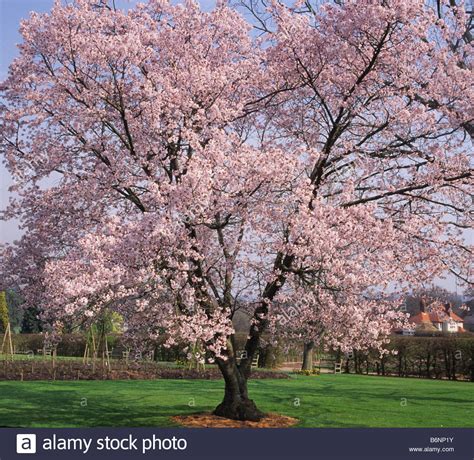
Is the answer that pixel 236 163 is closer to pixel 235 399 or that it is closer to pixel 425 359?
pixel 235 399

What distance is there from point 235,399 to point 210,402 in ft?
11.4

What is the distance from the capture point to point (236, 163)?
1106cm

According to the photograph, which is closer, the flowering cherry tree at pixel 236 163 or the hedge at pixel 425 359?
the flowering cherry tree at pixel 236 163

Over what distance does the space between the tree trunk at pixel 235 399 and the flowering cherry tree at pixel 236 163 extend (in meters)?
0.03

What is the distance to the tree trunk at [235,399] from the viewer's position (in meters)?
13.3

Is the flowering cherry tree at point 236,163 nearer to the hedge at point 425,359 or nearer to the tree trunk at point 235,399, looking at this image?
the tree trunk at point 235,399

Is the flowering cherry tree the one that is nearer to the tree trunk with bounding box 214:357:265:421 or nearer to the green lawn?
the tree trunk with bounding box 214:357:265:421

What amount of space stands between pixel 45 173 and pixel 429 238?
7.70m

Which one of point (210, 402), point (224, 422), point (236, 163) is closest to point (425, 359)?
point (210, 402)

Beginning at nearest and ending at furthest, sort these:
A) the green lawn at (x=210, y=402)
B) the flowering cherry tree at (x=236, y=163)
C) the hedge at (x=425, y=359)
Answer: the flowering cherry tree at (x=236, y=163)
the green lawn at (x=210, y=402)
the hedge at (x=425, y=359)

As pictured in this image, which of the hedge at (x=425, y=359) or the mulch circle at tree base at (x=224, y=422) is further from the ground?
the hedge at (x=425, y=359)

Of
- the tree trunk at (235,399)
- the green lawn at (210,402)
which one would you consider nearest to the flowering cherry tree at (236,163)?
the tree trunk at (235,399)

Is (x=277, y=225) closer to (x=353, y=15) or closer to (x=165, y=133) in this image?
(x=165, y=133)

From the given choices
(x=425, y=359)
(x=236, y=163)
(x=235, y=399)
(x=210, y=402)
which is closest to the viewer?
(x=236, y=163)
